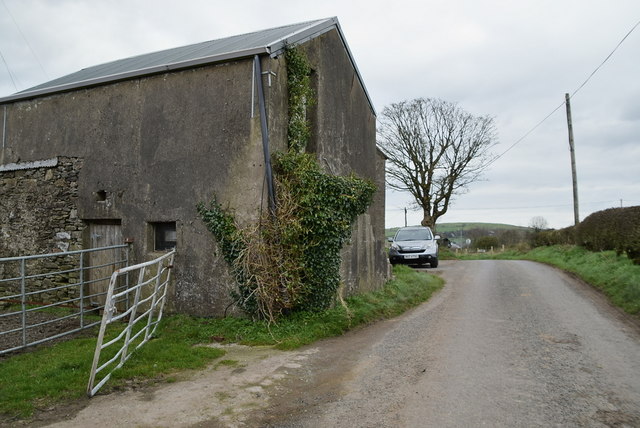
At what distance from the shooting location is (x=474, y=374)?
545 cm

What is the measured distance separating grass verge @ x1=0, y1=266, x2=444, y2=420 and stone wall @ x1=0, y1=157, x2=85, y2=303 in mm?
3729

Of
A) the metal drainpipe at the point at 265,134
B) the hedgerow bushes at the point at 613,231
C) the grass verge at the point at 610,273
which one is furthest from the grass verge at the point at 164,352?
the hedgerow bushes at the point at 613,231

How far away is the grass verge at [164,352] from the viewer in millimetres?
4789

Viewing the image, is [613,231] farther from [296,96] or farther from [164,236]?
[164,236]

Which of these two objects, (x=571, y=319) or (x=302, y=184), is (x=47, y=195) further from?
(x=571, y=319)

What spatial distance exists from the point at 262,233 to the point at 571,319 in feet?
20.1

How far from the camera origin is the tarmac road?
429 centimetres

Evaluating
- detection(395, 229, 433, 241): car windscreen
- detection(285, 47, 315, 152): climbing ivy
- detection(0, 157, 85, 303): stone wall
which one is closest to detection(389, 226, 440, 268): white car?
detection(395, 229, 433, 241): car windscreen

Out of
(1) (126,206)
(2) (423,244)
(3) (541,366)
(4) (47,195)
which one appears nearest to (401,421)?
(3) (541,366)

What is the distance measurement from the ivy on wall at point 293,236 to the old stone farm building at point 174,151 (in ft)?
0.91

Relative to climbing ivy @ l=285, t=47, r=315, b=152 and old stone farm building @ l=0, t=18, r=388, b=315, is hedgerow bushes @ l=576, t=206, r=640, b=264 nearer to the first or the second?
old stone farm building @ l=0, t=18, r=388, b=315

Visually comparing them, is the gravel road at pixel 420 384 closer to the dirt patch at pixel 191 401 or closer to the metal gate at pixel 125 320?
the dirt patch at pixel 191 401

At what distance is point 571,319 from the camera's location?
8648 mm

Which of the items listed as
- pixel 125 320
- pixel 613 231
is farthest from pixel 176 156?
pixel 613 231
